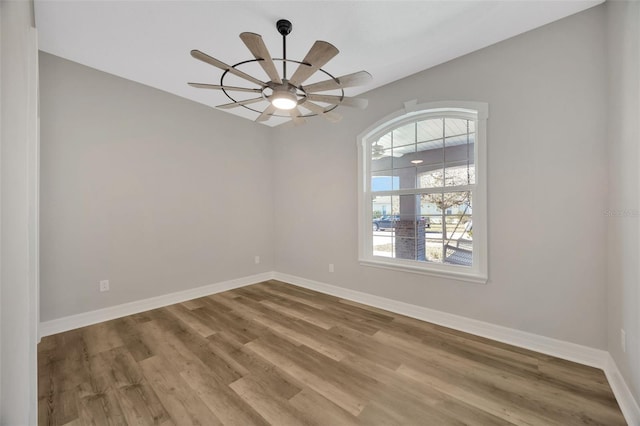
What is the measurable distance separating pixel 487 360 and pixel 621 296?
1.02 metres

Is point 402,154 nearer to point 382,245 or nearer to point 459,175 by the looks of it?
point 459,175

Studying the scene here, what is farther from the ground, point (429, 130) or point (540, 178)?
point (429, 130)

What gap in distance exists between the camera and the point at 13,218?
76cm

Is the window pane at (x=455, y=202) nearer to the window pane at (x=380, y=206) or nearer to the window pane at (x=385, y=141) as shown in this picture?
the window pane at (x=380, y=206)

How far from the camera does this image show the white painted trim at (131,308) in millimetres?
2733

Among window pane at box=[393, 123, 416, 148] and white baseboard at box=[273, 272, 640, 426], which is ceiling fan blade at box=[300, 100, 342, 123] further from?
white baseboard at box=[273, 272, 640, 426]

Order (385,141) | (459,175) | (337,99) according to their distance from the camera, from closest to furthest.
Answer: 1. (337,99)
2. (459,175)
3. (385,141)

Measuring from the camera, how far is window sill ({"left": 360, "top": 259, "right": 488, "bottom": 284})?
2.69 m

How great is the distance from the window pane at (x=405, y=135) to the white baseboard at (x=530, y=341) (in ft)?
6.56

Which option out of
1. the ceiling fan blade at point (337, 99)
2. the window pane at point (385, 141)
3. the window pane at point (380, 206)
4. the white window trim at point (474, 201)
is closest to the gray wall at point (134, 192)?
the white window trim at point (474, 201)

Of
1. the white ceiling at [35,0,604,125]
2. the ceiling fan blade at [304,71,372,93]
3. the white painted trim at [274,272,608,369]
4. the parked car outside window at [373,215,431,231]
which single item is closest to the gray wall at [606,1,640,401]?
the white painted trim at [274,272,608,369]

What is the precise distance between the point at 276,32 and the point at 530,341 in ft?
11.9

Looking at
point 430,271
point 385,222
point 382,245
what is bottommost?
point 430,271

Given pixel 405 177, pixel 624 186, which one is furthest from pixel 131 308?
pixel 624 186
